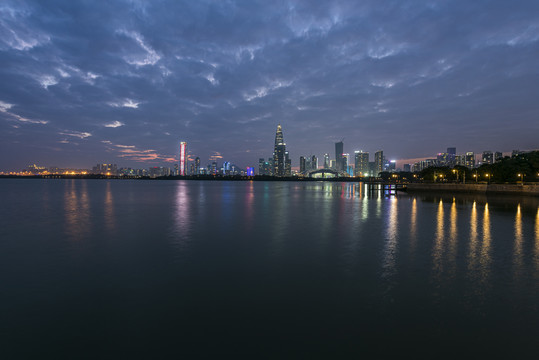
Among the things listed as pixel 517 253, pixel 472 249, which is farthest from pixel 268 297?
pixel 517 253

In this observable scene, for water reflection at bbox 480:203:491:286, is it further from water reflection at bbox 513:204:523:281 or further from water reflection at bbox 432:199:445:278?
water reflection at bbox 432:199:445:278

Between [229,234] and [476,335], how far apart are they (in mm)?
19848

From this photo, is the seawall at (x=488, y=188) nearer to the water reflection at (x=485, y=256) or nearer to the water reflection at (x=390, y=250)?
the water reflection at (x=485, y=256)

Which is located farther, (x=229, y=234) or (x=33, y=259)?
(x=229, y=234)

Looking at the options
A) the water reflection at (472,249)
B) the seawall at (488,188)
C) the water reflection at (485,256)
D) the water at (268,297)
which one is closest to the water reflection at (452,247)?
the water at (268,297)

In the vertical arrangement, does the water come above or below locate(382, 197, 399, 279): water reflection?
above

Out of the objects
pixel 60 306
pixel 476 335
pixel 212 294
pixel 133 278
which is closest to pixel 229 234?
pixel 133 278

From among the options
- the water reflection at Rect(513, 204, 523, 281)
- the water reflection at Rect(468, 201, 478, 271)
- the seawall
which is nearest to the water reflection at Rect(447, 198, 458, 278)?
the water reflection at Rect(468, 201, 478, 271)

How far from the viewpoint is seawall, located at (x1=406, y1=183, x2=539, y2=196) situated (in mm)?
71188

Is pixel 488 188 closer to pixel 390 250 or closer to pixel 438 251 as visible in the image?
pixel 438 251

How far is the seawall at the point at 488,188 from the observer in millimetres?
71188

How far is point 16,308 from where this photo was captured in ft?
35.8

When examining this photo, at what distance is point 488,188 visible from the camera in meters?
82.4

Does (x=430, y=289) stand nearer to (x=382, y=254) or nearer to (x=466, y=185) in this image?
(x=382, y=254)
